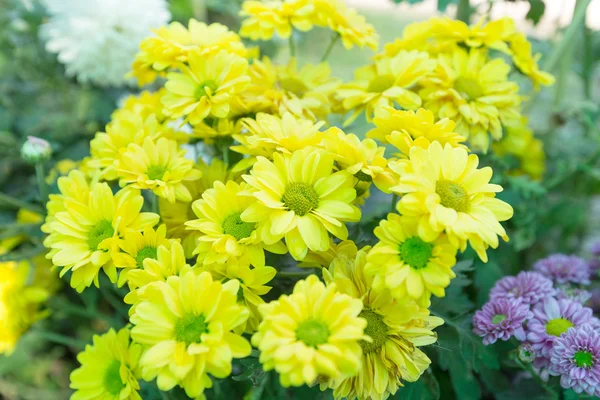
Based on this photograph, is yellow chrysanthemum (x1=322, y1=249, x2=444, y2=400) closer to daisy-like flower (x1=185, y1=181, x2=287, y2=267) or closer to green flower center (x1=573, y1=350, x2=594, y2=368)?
daisy-like flower (x1=185, y1=181, x2=287, y2=267)

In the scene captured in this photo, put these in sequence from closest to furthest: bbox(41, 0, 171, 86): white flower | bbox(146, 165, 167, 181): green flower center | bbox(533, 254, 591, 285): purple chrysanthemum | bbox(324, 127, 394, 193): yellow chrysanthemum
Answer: bbox(324, 127, 394, 193): yellow chrysanthemum, bbox(146, 165, 167, 181): green flower center, bbox(533, 254, 591, 285): purple chrysanthemum, bbox(41, 0, 171, 86): white flower

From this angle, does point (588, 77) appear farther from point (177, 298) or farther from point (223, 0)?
point (177, 298)

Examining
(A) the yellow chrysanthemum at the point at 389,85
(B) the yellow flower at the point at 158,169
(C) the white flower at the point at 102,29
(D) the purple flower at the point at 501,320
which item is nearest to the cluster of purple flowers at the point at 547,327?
(D) the purple flower at the point at 501,320

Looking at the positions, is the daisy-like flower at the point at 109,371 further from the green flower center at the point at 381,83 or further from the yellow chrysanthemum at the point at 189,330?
the green flower center at the point at 381,83

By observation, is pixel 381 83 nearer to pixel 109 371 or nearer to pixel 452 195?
pixel 452 195

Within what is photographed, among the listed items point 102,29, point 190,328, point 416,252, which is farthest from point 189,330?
point 102,29

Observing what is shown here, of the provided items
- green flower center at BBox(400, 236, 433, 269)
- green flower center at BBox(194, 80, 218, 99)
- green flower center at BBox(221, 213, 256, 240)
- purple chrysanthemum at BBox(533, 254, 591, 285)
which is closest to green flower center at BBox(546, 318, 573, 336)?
purple chrysanthemum at BBox(533, 254, 591, 285)

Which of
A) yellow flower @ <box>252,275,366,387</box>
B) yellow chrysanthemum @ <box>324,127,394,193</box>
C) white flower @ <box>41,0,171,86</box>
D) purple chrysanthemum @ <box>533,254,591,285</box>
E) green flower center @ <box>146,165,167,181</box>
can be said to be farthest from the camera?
white flower @ <box>41,0,171,86</box>
